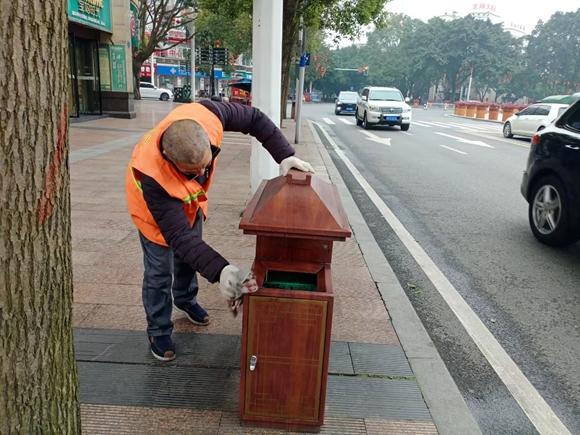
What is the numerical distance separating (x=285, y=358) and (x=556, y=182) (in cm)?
404

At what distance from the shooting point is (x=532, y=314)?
12.4 feet

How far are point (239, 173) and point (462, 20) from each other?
70.7 m

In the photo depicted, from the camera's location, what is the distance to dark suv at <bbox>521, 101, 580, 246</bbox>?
4.78 metres

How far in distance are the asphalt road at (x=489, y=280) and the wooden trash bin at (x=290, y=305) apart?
958mm

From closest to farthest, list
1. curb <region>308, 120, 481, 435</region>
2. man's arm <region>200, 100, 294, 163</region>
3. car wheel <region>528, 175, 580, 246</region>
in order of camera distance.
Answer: curb <region>308, 120, 481, 435</region>
man's arm <region>200, 100, 294, 163</region>
car wheel <region>528, 175, 580, 246</region>

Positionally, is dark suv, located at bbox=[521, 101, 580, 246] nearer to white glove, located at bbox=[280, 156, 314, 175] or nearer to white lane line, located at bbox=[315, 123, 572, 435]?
white lane line, located at bbox=[315, 123, 572, 435]

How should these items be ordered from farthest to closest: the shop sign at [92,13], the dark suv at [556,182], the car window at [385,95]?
the car window at [385,95]
the shop sign at [92,13]
the dark suv at [556,182]

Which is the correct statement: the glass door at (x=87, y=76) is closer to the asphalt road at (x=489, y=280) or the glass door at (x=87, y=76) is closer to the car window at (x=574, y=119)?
the asphalt road at (x=489, y=280)

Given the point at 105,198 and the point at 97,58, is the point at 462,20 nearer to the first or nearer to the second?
the point at 97,58

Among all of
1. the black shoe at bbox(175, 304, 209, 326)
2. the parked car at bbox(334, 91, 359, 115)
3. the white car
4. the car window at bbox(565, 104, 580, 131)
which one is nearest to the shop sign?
the white car

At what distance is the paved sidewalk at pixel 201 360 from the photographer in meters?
2.35

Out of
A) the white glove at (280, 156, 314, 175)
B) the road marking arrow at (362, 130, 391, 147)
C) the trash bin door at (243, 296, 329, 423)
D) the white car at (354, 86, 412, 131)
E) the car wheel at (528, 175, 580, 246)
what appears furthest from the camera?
the white car at (354, 86, 412, 131)

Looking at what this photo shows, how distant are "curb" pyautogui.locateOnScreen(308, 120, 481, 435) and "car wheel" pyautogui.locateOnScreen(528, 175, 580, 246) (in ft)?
5.97

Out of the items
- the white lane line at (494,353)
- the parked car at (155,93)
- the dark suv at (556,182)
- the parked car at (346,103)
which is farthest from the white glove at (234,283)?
the parked car at (155,93)
